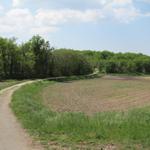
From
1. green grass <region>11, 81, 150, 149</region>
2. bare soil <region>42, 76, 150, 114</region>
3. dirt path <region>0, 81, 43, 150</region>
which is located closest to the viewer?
dirt path <region>0, 81, 43, 150</region>

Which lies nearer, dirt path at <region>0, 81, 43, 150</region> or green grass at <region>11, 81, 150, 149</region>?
dirt path at <region>0, 81, 43, 150</region>

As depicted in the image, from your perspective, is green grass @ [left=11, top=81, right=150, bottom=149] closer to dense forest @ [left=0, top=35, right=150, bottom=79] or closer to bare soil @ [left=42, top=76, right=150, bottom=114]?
bare soil @ [left=42, top=76, right=150, bottom=114]

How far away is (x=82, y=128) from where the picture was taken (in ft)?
46.3

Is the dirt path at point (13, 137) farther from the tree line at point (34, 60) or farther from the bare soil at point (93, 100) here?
the tree line at point (34, 60)

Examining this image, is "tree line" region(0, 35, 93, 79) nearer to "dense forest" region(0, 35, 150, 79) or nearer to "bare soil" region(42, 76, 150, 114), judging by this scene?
"dense forest" region(0, 35, 150, 79)

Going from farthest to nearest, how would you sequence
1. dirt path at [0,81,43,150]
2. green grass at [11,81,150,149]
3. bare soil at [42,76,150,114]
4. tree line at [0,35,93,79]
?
tree line at [0,35,93,79] < bare soil at [42,76,150,114] < green grass at [11,81,150,149] < dirt path at [0,81,43,150]

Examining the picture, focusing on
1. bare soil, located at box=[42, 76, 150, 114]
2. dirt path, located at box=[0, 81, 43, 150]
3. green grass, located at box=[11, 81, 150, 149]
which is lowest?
bare soil, located at box=[42, 76, 150, 114]

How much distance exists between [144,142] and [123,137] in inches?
31.0

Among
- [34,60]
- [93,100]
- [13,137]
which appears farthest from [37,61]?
[13,137]

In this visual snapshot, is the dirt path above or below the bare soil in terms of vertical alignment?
above

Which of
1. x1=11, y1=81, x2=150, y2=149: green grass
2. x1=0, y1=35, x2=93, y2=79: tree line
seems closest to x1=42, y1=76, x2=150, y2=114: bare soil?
x1=11, y1=81, x2=150, y2=149: green grass

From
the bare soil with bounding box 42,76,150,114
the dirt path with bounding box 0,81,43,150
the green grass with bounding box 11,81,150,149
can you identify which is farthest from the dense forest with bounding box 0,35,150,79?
the green grass with bounding box 11,81,150,149

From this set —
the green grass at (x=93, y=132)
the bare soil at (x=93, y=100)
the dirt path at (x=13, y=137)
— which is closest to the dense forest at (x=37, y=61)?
the bare soil at (x=93, y=100)

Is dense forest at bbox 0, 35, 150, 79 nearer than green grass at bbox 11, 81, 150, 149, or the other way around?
green grass at bbox 11, 81, 150, 149
